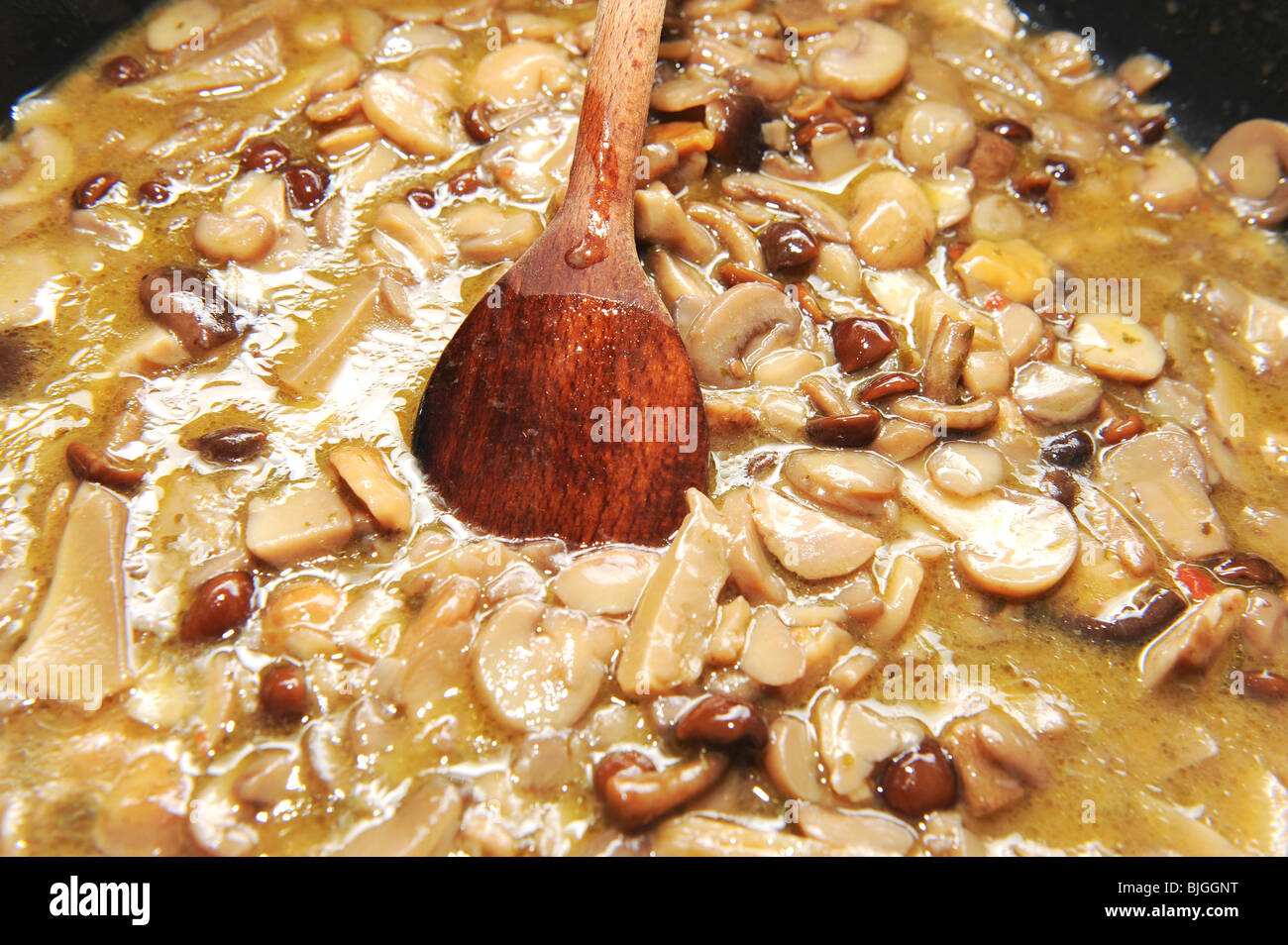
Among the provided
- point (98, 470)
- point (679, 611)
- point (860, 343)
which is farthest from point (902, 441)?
point (98, 470)

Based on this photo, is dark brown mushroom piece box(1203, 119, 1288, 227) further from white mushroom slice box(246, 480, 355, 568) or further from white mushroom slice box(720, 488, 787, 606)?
white mushroom slice box(246, 480, 355, 568)

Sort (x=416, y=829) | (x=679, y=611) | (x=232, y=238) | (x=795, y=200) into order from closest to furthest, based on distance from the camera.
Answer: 1. (x=416, y=829)
2. (x=679, y=611)
3. (x=232, y=238)
4. (x=795, y=200)

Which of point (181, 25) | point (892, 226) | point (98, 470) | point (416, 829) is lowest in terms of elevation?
point (416, 829)

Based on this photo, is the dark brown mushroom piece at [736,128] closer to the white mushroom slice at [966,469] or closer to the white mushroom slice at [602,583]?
the white mushroom slice at [966,469]

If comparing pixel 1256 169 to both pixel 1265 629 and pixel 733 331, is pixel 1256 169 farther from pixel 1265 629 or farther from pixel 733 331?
pixel 733 331

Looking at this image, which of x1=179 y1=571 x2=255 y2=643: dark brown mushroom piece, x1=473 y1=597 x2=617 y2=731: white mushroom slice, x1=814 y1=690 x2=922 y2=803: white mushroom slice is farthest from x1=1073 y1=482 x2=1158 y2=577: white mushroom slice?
x1=179 y1=571 x2=255 y2=643: dark brown mushroom piece

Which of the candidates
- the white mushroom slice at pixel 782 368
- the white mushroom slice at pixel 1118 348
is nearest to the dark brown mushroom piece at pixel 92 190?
the white mushroom slice at pixel 782 368
